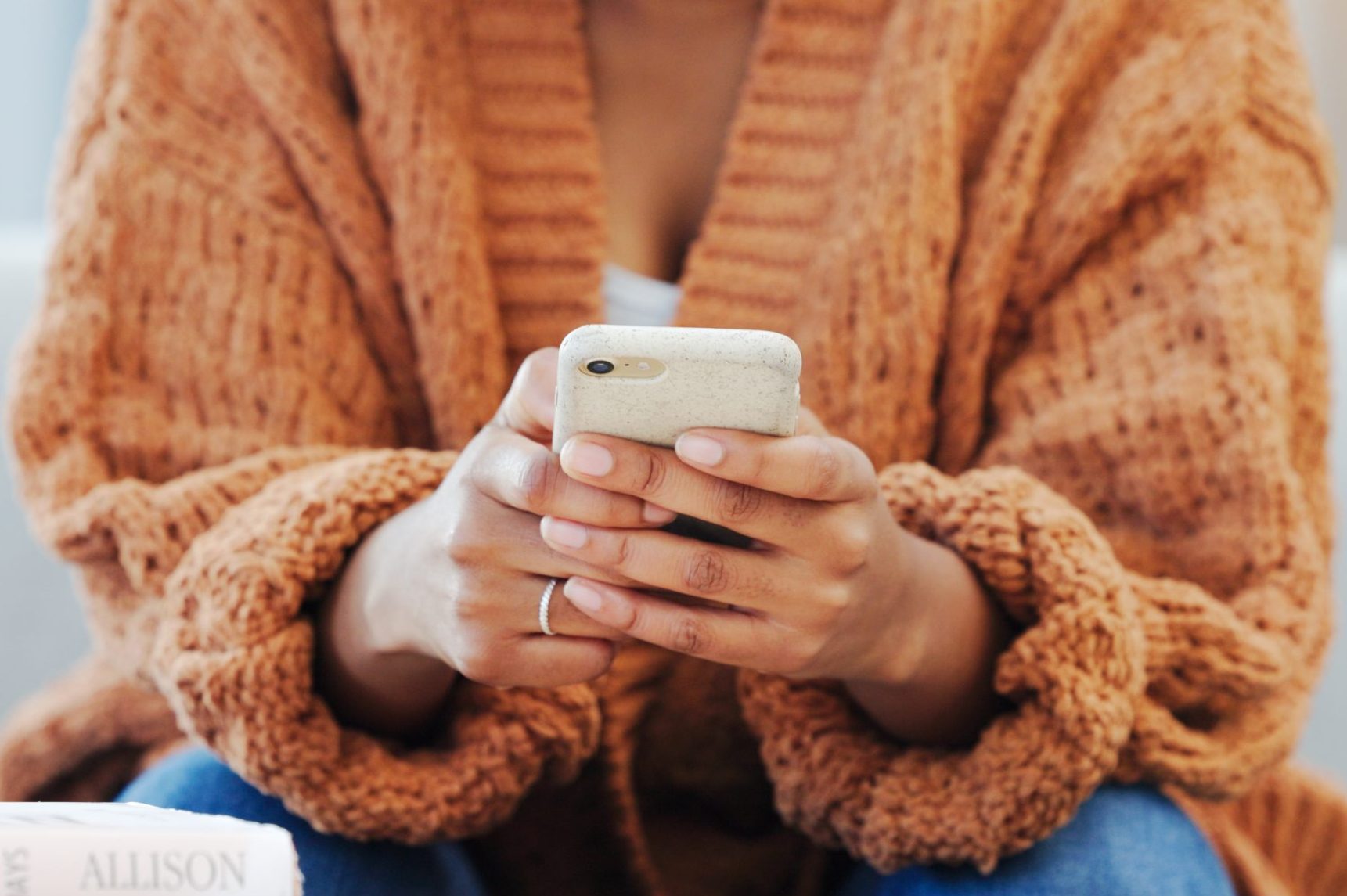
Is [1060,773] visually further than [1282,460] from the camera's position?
No

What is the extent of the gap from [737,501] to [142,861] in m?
0.22

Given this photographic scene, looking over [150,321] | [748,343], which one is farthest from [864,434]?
[150,321]

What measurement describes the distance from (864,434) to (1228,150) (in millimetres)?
254

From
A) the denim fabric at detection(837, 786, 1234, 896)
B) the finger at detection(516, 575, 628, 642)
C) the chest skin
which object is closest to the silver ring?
the finger at detection(516, 575, 628, 642)

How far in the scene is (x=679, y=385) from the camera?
41 cm

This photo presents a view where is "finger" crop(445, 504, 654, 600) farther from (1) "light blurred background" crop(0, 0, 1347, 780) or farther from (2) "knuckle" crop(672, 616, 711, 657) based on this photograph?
(1) "light blurred background" crop(0, 0, 1347, 780)

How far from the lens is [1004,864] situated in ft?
1.78

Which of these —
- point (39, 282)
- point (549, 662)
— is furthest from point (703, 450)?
point (39, 282)

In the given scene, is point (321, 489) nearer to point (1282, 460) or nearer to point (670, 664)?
point (670, 664)

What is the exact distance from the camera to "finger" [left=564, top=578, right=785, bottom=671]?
46cm

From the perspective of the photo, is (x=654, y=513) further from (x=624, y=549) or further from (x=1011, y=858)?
(x=1011, y=858)

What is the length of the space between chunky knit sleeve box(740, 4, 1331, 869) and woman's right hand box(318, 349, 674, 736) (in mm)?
152

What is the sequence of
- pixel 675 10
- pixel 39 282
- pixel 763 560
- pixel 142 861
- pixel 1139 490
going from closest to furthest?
pixel 142 861, pixel 763 560, pixel 1139 490, pixel 675 10, pixel 39 282

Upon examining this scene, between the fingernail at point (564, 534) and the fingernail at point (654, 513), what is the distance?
2 centimetres
